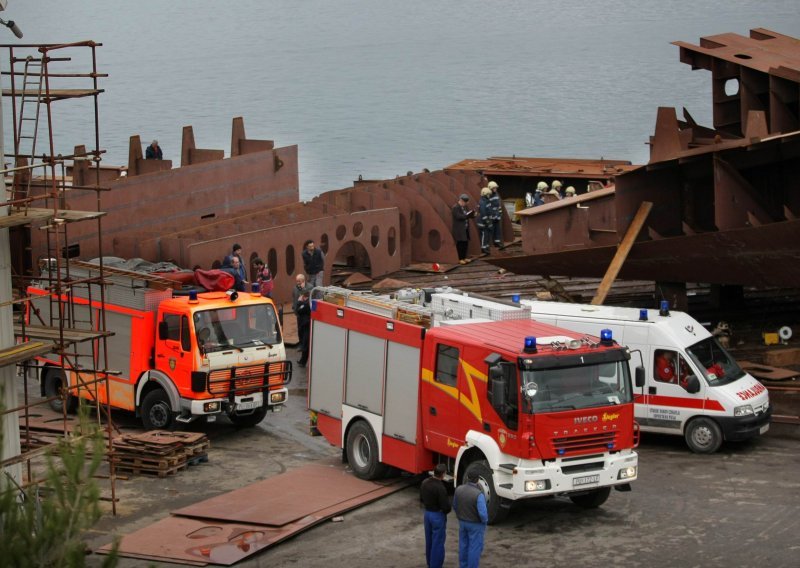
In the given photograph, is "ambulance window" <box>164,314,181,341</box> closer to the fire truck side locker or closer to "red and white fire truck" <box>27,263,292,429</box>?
"red and white fire truck" <box>27,263,292,429</box>

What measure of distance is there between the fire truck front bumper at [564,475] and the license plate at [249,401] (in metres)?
5.46

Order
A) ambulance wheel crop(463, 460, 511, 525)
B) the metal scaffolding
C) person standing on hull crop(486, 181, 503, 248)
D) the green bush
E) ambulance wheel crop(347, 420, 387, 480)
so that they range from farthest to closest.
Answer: person standing on hull crop(486, 181, 503, 248)
ambulance wheel crop(347, 420, 387, 480)
ambulance wheel crop(463, 460, 511, 525)
the metal scaffolding
the green bush

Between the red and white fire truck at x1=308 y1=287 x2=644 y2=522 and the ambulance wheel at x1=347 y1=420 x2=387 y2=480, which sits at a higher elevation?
the red and white fire truck at x1=308 y1=287 x2=644 y2=522

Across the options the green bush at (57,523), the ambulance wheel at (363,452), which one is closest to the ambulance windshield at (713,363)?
the ambulance wheel at (363,452)

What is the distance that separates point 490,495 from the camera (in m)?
14.0

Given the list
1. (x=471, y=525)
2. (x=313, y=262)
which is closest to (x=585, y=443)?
(x=471, y=525)

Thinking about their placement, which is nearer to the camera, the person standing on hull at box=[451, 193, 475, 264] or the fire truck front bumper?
the fire truck front bumper

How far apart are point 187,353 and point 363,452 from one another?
3.29 m

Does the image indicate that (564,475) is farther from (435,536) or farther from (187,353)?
(187,353)

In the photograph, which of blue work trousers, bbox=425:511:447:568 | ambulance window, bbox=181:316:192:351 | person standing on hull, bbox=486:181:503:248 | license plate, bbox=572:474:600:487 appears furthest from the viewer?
person standing on hull, bbox=486:181:503:248

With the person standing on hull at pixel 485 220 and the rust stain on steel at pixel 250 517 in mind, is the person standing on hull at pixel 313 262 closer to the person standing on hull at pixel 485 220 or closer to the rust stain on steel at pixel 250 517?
the person standing on hull at pixel 485 220

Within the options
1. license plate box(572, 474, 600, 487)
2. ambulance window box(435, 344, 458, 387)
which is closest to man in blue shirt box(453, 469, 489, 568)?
license plate box(572, 474, 600, 487)

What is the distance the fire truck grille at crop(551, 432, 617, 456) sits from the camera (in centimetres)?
1370

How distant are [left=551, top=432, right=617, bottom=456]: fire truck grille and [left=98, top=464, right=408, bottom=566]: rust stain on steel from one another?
2706 millimetres
